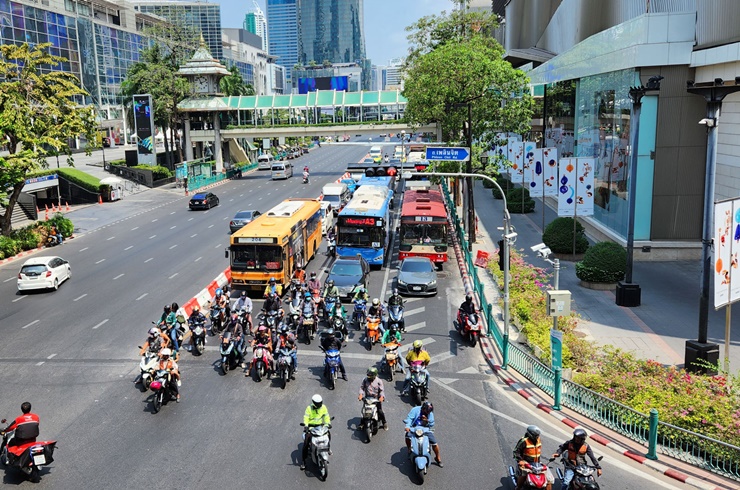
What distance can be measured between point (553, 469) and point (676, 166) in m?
22.4

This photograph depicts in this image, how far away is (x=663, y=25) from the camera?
3014 centimetres

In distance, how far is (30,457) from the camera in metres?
13.4

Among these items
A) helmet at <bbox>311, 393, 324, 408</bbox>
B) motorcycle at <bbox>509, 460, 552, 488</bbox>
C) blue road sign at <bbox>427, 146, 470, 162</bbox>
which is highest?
blue road sign at <bbox>427, 146, 470, 162</bbox>

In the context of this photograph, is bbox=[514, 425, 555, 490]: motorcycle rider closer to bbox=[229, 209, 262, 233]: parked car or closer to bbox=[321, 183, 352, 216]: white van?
bbox=[229, 209, 262, 233]: parked car

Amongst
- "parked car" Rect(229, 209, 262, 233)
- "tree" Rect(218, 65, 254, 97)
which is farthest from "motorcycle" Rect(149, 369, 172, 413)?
"tree" Rect(218, 65, 254, 97)

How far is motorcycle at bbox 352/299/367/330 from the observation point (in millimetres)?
24312

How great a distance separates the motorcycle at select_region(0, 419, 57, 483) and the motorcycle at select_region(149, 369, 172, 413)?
133 inches

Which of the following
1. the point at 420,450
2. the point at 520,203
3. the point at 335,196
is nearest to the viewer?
the point at 420,450

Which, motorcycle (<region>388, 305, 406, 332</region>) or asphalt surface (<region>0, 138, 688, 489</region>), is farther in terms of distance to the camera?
motorcycle (<region>388, 305, 406, 332</region>)

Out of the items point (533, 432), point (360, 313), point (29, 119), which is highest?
point (29, 119)

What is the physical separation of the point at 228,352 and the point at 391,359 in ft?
16.1

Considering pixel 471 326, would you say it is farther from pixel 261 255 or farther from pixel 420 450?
pixel 261 255

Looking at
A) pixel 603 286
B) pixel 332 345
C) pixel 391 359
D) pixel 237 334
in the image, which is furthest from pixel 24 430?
pixel 603 286

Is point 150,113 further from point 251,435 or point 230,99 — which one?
point 251,435
